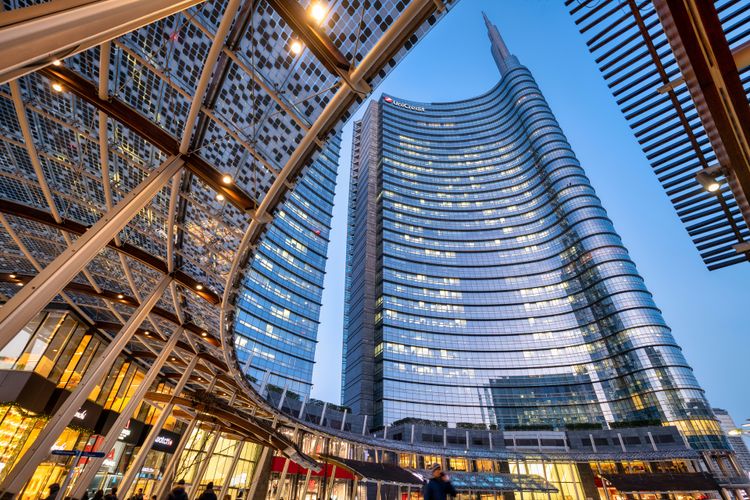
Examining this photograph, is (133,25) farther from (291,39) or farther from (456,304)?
(456,304)

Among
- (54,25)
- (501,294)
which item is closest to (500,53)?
(501,294)

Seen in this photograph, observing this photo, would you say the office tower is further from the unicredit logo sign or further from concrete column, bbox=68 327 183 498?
the unicredit logo sign

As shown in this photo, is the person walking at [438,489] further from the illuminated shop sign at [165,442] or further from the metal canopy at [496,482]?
the metal canopy at [496,482]

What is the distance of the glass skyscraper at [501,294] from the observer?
245 ft

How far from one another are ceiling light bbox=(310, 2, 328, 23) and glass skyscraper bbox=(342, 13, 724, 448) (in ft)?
259

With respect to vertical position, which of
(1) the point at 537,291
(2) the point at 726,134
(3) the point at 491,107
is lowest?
(2) the point at 726,134

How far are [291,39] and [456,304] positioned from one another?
9127 centimetres

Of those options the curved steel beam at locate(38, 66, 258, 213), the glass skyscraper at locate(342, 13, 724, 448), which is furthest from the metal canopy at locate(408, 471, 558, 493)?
the curved steel beam at locate(38, 66, 258, 213)

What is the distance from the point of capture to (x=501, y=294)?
317 feet

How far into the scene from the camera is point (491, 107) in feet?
444

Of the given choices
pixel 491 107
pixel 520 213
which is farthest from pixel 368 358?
pixel 491 107

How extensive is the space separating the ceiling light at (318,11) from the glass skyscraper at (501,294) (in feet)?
259

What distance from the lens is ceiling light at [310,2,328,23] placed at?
9352 mm

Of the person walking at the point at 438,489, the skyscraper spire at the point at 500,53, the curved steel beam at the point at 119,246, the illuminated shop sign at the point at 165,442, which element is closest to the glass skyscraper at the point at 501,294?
the skyscraper spire at the point at 500,53
